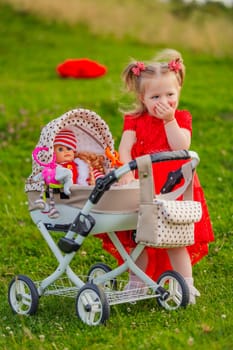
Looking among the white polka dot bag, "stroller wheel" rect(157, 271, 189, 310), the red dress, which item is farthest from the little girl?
the white polka dot bag

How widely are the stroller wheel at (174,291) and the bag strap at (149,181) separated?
1.67ft

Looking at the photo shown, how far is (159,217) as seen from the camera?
17.0ft

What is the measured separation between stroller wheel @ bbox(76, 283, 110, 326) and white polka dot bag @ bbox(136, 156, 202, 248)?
1.37ft

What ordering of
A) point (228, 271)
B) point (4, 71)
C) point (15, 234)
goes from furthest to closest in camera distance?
point (4, 71) → point (15, 234) → point (228, 271)

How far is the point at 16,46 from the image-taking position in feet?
64.1

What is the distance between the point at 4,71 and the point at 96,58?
1.92 m

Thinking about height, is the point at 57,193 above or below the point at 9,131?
above

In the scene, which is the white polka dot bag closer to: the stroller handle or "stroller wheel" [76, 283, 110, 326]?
the stroller handle

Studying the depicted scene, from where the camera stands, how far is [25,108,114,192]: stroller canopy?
18.4 ft

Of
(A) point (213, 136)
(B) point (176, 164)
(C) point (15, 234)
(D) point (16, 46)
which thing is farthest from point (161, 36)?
(B) point (176, 164)

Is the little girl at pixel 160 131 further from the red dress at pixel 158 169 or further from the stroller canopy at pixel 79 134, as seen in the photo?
the stroller canopy at pixel 79 134

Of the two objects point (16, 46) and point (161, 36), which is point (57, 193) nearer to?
point (16, 46)

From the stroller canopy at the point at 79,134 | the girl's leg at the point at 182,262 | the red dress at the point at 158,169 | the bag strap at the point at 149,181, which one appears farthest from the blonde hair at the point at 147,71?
the girl's leg at the point at 182,262

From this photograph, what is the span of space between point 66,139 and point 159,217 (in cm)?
109
